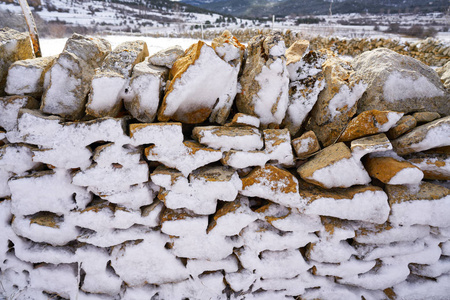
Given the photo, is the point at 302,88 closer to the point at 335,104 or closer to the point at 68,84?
the point at 335,104

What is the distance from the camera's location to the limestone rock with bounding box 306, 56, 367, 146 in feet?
6.43

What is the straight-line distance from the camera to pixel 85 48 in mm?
2051

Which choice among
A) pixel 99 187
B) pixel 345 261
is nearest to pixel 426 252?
pixel 345 261

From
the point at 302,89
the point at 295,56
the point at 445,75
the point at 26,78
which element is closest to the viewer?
the point at 26,78

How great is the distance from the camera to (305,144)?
1.91 m

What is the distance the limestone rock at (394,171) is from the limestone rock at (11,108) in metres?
2.54

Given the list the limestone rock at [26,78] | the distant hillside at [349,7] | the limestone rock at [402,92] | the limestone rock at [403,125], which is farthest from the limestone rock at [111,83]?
the distant hillside at [349,7]

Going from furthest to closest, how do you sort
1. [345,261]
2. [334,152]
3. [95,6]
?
[95,6], [345,261], [334,152]

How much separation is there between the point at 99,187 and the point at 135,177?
11.2 inches

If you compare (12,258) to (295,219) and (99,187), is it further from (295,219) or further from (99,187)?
(295,219)

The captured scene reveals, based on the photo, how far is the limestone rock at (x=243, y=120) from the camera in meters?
1.87

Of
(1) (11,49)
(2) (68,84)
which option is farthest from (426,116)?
(1) (11,49)

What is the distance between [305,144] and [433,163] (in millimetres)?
893

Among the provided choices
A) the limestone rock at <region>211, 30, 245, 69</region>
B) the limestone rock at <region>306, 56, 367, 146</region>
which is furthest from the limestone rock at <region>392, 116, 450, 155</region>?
the limestone rock at <region>211, 30, 245, 69</region>
